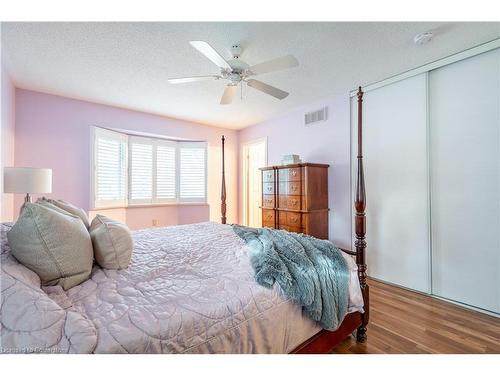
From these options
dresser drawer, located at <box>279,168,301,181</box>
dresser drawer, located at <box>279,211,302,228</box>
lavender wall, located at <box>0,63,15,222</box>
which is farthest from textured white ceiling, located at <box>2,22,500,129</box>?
dresser drawer, located at <box>279,211,302,228</box>

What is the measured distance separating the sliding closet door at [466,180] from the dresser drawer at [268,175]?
6.54 ft

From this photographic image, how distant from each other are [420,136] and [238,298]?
2681mm

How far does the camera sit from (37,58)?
2.36 metres

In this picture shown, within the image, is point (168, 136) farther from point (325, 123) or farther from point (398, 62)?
point (398, 62)

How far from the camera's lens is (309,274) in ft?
4.51

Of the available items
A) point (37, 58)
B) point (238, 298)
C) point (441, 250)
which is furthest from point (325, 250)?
point (37, 58)

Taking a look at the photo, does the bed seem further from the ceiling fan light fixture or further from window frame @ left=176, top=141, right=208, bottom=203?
window frame @ left=176, top=141, right=208, bottom=203

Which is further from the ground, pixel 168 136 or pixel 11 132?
pixel 168 136

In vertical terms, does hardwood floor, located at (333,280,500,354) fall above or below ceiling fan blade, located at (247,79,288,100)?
below

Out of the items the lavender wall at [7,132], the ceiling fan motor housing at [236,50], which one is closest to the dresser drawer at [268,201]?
the ceiling fan motor housing at [236,50]

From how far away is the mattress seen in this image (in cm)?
82

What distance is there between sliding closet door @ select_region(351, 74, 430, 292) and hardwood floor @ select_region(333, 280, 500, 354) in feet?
1.30

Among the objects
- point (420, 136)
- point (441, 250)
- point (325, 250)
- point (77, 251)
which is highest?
point (420, 136)

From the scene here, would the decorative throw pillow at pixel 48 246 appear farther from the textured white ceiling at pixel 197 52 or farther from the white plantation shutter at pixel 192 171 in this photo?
the white plantation shutter at pixel 192 171
